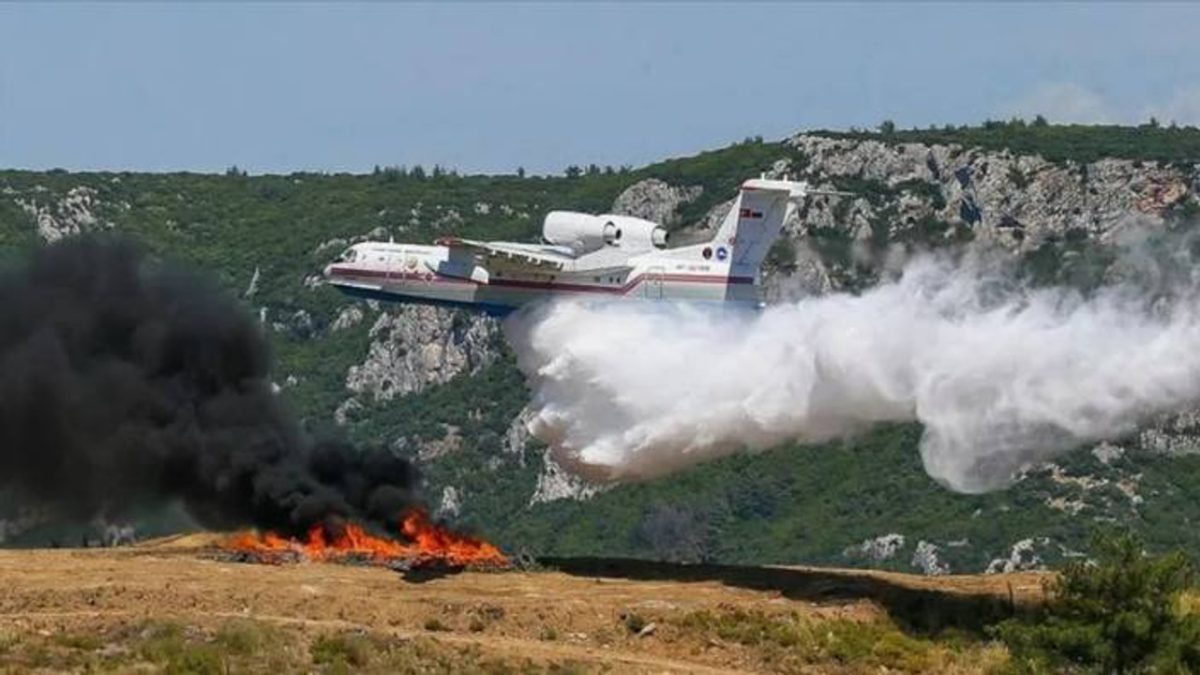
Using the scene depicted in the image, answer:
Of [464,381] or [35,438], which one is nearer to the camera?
[35,438]

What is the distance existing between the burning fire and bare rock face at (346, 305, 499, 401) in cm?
10804

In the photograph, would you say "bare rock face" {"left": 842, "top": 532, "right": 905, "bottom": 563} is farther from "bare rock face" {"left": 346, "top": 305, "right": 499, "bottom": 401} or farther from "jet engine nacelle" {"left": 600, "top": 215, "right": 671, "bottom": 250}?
"jet engine nacelle" {"left": 600, "top": 215, "right": 671, "bottom": 250}

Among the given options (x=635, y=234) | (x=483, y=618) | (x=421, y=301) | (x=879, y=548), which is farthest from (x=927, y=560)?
(x=483, y=618)

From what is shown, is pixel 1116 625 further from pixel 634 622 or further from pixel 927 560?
pixel 927 560

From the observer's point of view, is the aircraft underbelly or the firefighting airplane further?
the firefighting airplane

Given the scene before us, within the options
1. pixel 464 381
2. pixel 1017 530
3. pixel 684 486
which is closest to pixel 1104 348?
pixel 1017 530

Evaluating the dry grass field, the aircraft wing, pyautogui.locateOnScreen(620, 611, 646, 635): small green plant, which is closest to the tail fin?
the aircraft wing

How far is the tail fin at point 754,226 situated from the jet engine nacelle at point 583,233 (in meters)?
3.21

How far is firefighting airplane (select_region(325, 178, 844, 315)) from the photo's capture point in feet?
266

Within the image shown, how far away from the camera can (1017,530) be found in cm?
14712

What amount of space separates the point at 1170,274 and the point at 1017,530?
3152 inches

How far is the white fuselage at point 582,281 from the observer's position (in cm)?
8088

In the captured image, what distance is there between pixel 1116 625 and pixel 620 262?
22.9 meters

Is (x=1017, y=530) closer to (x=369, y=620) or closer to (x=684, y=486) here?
(x=684, y=486)
